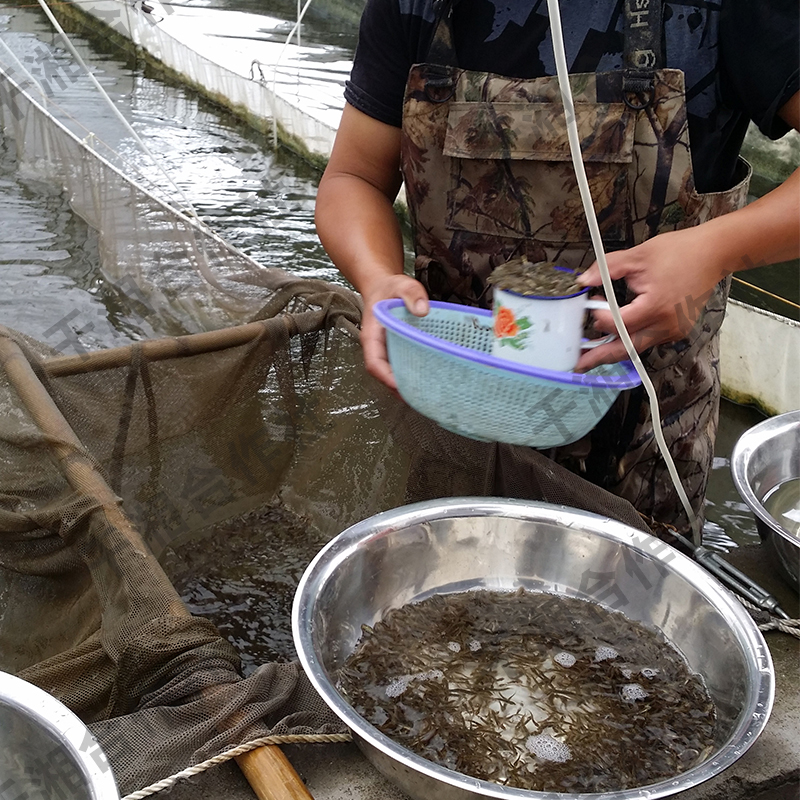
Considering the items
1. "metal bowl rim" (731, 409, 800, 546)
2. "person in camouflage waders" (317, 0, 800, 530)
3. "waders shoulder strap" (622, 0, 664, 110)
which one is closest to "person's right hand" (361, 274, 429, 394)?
"person in camouflage waders" (317, 0, 800, 530)

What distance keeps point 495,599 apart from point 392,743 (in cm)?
56

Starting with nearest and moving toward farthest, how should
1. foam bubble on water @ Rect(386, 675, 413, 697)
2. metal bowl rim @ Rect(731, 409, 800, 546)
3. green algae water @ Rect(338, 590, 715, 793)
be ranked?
green algae water @ Rect(338, 590, 715, 793)
foam bubble on water @ Rect(386, 675, 413, 697)
metal bowl rim @ Rect(731, 409, 800, 546)

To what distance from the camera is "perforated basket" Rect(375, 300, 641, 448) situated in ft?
4.18

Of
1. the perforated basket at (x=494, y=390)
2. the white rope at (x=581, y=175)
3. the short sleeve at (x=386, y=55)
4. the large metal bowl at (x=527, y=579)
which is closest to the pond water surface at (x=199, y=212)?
the large metal bowl at (x=527, y=579)

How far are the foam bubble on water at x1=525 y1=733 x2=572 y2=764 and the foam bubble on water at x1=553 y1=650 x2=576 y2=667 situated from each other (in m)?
0.19

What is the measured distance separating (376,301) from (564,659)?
0.75 m

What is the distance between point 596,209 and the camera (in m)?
1.74

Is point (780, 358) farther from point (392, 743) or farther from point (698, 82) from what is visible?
point (392, 743)

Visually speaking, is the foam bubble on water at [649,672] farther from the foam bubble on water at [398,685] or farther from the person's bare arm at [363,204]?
the person's bare arm at [363,204]

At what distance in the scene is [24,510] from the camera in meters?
2.06

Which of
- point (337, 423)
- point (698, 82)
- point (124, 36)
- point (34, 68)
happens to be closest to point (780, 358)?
point (337, 423)

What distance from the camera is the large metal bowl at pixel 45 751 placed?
1.04 m

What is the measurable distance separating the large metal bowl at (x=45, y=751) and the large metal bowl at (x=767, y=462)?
1.52m

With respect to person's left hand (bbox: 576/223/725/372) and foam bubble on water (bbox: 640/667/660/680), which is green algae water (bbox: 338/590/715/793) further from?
person's left hand (bbox: 576/223/725/372)
